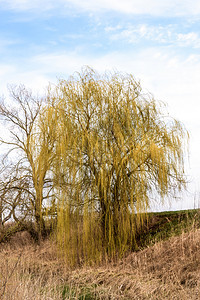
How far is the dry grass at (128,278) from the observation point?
4963 mm

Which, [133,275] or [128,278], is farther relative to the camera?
[133,275]

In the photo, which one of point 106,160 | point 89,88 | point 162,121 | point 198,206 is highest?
point 89,88

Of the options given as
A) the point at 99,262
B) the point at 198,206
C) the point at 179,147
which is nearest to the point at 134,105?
the point at 179,147

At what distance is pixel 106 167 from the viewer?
7.73 metres

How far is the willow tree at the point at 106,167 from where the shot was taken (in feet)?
25.4

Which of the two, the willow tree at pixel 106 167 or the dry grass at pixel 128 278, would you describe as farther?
the willow tree at pixel 106 167

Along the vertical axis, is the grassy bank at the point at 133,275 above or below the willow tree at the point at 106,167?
below

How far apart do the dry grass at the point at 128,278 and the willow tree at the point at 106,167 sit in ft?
2.39

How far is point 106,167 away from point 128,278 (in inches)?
102

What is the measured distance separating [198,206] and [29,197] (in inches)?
263

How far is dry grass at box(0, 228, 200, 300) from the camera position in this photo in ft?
16.3

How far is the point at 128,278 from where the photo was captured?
6027mm

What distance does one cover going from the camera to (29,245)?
12.7 m

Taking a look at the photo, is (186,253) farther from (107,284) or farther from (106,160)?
(106,160)
